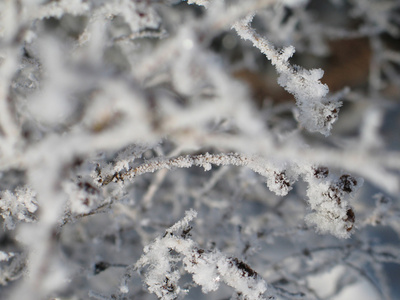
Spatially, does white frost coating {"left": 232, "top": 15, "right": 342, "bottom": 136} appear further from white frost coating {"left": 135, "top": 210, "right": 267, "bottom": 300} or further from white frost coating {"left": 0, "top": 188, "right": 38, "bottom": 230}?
white frost coating {"left": 0, "top": 188, "right": 38, "bottom": 230}

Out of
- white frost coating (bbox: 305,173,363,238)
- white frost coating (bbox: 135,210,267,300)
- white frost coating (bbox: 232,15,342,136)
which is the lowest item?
white frost coating (bbox: 135,210,267,300)

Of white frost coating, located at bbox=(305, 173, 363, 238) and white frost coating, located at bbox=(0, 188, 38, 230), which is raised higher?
white frost coating, located at bbox=(305, 173, 363, 238)

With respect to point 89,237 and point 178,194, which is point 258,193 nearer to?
point 178,194

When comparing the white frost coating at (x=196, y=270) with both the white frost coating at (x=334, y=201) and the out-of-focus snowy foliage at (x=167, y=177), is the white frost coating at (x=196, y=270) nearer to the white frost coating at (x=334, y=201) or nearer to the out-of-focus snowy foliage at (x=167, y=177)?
the out-of-focus snowy foliage at (x=167, y=177)

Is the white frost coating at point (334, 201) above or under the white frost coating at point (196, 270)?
above

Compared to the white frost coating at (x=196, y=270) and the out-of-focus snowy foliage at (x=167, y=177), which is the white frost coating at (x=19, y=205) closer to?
the out-of-focus snowy foliage at (x=167, y=177)

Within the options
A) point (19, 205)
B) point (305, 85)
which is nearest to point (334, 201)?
point (305, 85)

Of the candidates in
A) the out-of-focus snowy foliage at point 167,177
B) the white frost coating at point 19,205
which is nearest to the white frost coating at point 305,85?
the out-of-focus snowy foliage at point 167,177

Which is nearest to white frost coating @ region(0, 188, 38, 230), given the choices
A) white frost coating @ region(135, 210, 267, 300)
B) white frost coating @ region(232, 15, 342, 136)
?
white frost coating @ region(135, 210, 267, 300)

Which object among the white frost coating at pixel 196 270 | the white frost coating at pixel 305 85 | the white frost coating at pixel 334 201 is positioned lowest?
the white frost coating at pixel 196 270
